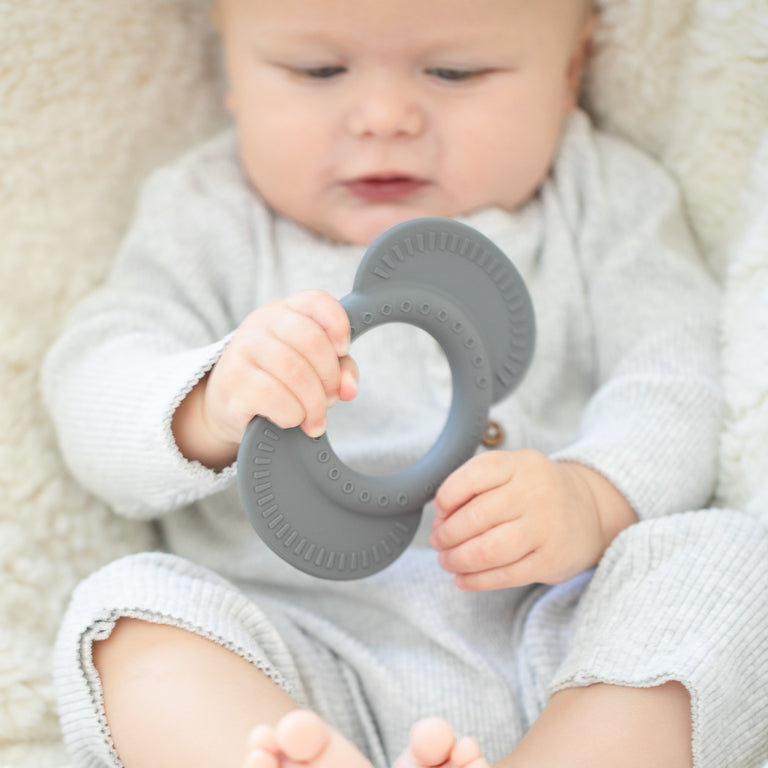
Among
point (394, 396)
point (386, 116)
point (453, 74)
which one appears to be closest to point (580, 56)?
point (453, 74)

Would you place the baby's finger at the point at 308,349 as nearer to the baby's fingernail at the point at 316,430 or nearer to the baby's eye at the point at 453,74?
the baby's fingernail at the point at 316,430

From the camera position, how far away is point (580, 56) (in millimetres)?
1284

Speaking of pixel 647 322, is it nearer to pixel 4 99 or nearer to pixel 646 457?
pixel 646 457

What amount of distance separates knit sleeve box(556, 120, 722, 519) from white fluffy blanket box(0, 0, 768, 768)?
4cm

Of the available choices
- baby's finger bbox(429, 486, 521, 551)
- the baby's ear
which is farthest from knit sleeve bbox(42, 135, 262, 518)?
the baby's ear

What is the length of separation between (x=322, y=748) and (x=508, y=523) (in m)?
0.28

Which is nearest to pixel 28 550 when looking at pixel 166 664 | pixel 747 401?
pixel 166 664

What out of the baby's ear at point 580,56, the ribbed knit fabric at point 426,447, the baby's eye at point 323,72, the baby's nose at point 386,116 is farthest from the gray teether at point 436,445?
the baby's ear at point 580,56

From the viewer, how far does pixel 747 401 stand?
103 centimetres

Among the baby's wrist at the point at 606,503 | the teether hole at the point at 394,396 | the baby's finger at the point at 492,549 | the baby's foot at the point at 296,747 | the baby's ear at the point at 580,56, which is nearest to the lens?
the baby's foot at the point at 296,747

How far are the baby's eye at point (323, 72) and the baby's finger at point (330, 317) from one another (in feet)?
1.41

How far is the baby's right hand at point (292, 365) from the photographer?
0.76m

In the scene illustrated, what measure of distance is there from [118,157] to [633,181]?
670 mm

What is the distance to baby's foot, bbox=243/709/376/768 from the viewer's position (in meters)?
0.64
